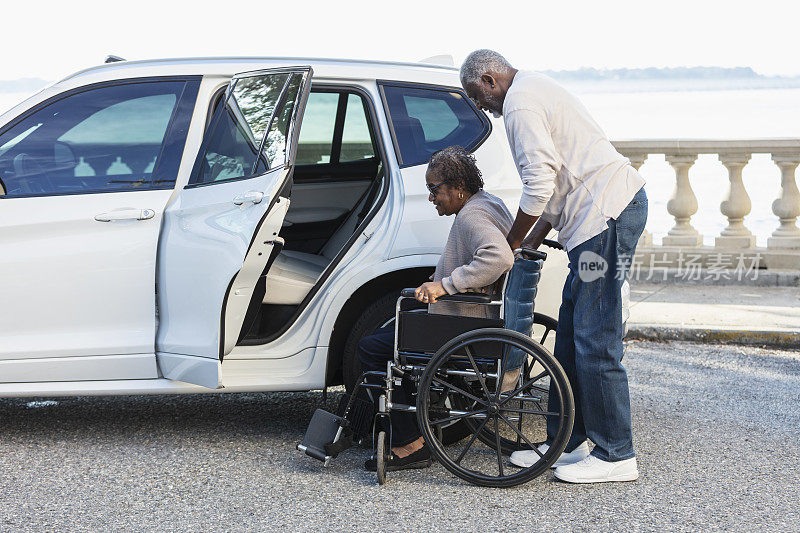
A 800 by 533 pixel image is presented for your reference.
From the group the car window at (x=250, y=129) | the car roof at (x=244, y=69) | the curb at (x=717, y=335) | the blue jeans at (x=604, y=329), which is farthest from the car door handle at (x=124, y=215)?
the curb at (x=717, y=335)

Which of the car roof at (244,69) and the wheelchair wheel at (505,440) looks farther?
the car roof at (244,69)

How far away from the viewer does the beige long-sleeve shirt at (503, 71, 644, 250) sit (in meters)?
3.77

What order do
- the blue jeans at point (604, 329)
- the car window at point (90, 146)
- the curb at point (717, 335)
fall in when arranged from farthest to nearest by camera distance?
the curb at point (717, 335) < the car window at point (90, 146) < the blue jeans at point (604, 329)

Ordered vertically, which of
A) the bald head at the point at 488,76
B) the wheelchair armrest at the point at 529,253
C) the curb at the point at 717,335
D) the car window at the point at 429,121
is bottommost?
the curb at the point at 717,335

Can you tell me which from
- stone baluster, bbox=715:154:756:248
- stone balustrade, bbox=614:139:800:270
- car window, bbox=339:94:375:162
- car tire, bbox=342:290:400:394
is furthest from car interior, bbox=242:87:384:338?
stone baluster, bbox=715:154:756:248

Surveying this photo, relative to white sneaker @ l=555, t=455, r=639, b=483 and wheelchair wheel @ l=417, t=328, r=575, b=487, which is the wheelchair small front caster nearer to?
wheelchair wheel @ l=417, t=328, r=575, b=487

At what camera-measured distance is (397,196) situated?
435 centimetres

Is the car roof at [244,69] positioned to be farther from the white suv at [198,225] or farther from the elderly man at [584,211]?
the elderly man at [584,211]

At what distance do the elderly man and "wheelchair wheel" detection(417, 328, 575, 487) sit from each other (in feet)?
0.72

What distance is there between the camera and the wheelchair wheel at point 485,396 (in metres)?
3.76

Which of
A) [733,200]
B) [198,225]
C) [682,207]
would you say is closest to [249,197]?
[198,225]

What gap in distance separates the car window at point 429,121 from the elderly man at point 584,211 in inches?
19.6

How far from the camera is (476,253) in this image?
3.90 metres

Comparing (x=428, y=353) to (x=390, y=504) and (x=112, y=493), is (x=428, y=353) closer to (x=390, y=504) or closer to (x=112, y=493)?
(x=390, y=504)
